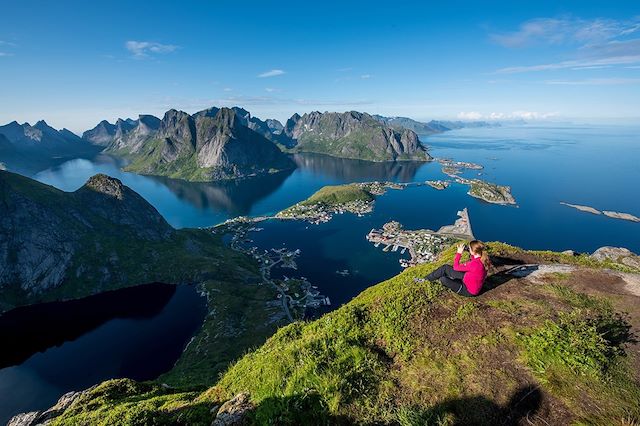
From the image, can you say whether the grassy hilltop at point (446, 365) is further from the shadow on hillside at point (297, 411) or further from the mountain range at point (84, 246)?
the mountain range at point (84, 246)

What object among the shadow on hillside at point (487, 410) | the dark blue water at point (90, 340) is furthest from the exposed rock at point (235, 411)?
the dark blue water at point (90, 340)

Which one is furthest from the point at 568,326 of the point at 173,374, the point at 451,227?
the point at 451,227

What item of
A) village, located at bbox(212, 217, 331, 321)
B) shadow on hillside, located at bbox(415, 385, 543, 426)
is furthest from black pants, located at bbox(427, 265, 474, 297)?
village, located at bbox(212, 217, 331, 321)

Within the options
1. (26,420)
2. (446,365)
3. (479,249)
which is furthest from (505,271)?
(26,420)

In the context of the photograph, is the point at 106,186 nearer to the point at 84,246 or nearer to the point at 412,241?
the point at 84,246

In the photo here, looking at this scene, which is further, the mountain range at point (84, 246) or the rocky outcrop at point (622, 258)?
the mountain range at point (84, 246)

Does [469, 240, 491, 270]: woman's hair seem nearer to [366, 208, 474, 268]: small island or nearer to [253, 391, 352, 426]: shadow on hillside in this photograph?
[253, 391, 352, 426]: shadow on hillside
